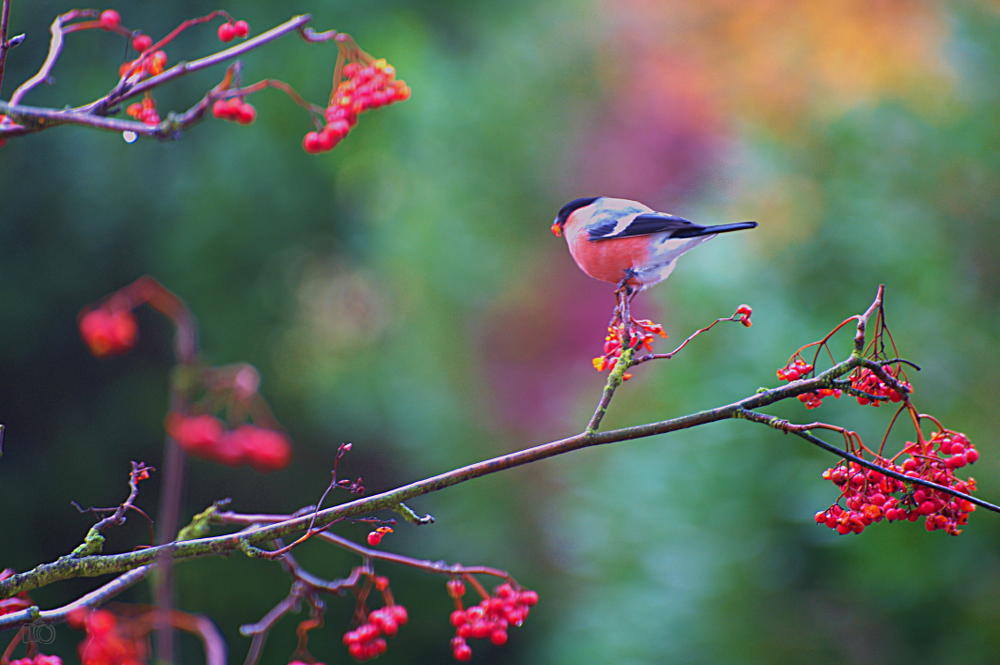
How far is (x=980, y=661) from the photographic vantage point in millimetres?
1914

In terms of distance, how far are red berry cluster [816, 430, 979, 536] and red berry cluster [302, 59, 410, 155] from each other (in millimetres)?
545

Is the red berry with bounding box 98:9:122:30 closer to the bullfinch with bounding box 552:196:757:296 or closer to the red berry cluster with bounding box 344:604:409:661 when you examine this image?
the bullfinch with bounding box 552:196:757:296

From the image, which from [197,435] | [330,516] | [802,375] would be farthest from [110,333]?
[802,375]

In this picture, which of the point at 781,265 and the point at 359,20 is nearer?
the point at 781,265

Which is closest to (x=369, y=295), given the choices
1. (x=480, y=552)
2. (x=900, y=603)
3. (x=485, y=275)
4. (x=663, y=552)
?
(x=485, y=275)

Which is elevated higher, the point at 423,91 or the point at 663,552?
the point at 423,91

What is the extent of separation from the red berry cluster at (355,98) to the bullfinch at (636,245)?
0.98 feet

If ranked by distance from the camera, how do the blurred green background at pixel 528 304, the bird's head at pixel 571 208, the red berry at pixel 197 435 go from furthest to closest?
the blurred green background at pixel 528 304, the bird's head at pixel 571 208, the red berry at pixel 197 435

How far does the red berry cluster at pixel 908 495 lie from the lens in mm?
606

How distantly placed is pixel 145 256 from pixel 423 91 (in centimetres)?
154

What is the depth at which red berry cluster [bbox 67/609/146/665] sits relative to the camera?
528mm

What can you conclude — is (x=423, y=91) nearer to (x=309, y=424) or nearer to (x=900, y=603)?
(x=309, y=424)

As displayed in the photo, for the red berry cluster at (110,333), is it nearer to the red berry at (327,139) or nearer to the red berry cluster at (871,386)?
the red berry at (327,139)

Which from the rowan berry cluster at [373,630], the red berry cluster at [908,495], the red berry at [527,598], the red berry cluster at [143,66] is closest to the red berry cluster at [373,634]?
the rowan berry cluster at [373,630]
